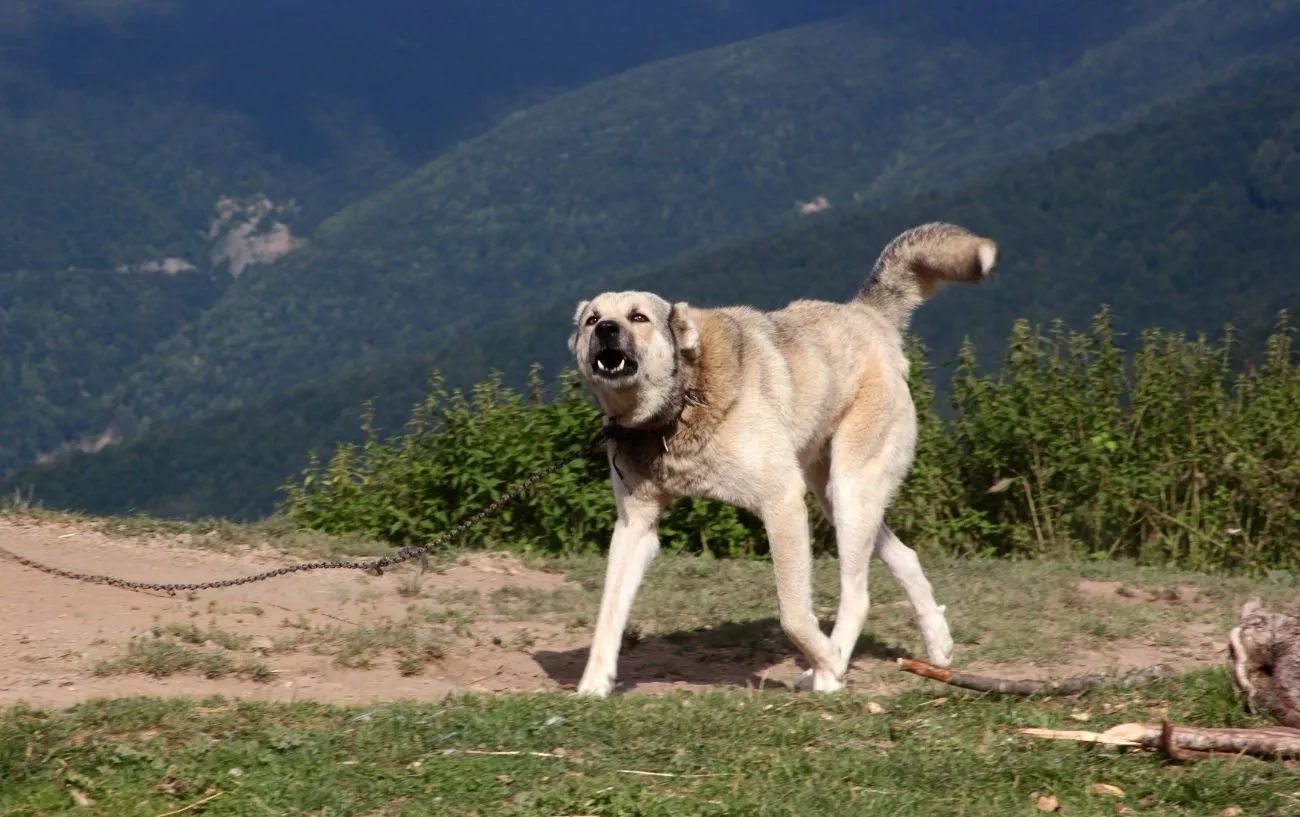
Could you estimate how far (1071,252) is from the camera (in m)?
52.0

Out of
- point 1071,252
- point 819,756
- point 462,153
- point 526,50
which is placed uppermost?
point 526,50

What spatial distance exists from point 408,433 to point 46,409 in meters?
72.6

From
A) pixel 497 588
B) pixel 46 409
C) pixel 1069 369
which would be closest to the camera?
pixel 497 588

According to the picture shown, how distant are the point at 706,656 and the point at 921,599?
42.6 inches

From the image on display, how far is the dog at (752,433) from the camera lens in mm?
6988

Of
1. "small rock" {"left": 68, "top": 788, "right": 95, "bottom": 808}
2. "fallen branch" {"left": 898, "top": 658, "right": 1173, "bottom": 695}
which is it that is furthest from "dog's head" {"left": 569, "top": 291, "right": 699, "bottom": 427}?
"small rock" {"left": 68, "top": 788, "right": 95, "bottom": 808}

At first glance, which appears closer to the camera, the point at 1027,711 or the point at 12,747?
the point at 12,747

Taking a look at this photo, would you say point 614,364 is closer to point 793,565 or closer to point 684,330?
point 684,330

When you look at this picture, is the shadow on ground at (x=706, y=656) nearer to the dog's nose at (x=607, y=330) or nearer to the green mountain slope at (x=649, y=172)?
the dog's nose at (x=607, y=330)

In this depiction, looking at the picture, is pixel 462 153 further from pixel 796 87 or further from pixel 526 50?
pixel 526 50

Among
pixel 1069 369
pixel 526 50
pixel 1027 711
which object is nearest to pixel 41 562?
pixel 1027 711

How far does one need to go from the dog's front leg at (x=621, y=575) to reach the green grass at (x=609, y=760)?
2.51 ft

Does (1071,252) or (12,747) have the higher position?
(1071,252)

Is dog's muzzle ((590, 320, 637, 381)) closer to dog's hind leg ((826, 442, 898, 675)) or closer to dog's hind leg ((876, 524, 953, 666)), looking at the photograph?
dog's hind leg ((826, 442, 898, 675))
